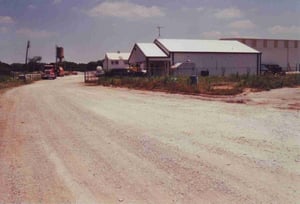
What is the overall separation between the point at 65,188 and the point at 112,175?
0.99 m

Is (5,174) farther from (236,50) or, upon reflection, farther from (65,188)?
(236,50)

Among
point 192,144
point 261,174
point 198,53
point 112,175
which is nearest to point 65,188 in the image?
point 112,175

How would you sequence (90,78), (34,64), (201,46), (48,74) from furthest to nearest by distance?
(34,64), (48,74), (90,78), (201,46)

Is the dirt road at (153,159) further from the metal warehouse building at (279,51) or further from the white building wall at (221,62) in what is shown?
the metal warehouse building at (279,51)

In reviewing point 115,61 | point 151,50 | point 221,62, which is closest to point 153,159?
point 151,50

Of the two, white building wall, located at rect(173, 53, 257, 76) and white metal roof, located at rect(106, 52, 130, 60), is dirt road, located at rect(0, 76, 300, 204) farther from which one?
white metal roof, located at rect(106, 52, 130, 60)

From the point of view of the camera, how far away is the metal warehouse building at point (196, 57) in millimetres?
55219

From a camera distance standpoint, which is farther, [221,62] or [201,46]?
[201,46]

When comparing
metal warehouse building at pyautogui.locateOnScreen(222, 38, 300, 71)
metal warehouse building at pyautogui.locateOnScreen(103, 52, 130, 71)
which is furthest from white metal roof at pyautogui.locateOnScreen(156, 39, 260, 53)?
metal warehouse building at pyautogui.locateOnScreen(103, 52, 130, 71)

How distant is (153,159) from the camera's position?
8.51 m

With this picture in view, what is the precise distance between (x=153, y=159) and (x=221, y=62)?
51296mm

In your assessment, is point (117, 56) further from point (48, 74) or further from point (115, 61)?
point (48, 74)

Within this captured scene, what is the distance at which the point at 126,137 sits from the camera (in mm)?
11141

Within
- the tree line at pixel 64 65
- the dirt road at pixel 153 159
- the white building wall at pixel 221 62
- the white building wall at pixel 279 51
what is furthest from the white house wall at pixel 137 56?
the tree line at pixel 64 65
